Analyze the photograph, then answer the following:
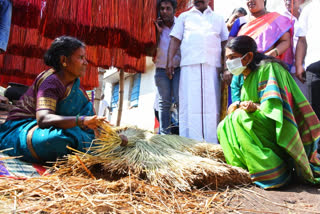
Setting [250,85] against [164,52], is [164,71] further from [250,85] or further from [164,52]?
[250,85]

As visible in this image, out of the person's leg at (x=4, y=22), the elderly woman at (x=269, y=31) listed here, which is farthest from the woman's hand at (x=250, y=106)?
the person's leg at (x=4, y=22)

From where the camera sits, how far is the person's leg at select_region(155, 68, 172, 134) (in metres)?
3.21

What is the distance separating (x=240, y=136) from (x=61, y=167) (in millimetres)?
1359

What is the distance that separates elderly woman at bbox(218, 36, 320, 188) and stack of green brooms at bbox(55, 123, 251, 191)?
0.17 m

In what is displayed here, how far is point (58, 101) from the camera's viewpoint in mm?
2131

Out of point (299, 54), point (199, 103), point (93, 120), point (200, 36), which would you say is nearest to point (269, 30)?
point (299, 54)

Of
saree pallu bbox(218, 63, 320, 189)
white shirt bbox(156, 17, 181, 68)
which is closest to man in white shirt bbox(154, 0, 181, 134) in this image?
white shirt bbox(156, 17, 181, 68)

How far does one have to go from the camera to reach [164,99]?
3.26 meters

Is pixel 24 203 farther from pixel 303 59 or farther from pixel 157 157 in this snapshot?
pixel 303 59

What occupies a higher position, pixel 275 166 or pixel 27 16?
pixel 27 16

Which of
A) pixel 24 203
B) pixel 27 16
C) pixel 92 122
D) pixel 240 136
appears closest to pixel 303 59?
pixel 240 136

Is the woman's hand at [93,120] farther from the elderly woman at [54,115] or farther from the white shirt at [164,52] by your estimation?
the white shirt at [164,52]

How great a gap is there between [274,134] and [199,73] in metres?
1.32

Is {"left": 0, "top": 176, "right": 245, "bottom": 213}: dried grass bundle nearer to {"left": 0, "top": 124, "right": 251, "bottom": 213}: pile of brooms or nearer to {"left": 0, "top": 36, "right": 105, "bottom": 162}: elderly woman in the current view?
{"left": 0, "top": 124, "right": 251, "bottom": 213}: pile of brooms
